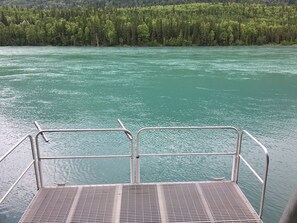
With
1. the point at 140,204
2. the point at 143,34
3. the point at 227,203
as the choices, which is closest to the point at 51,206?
the point at 140,204

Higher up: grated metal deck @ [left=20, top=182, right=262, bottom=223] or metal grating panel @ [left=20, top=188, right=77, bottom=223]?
metal grating panel @ [left=20, top=188, right=77, bottom=223]

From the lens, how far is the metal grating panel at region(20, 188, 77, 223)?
5219 millimetres

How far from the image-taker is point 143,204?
563 centimetres

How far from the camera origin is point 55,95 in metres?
25.1

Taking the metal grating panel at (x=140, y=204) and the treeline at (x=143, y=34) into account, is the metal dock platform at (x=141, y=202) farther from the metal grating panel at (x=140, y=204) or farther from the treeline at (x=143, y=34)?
the treeline at (x=143, y=34)

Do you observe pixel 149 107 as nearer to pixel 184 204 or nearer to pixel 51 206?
pixel 184 204

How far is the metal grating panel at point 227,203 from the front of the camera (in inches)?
209

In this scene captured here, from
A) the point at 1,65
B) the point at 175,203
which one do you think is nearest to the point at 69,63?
the point at 1,65

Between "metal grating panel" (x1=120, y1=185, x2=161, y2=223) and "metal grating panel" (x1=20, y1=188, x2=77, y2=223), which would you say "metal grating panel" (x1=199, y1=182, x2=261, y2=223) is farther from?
"metal grating panel" (x1=20, y1=188, x2=77, y2=223)

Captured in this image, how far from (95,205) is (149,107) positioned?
16190mm

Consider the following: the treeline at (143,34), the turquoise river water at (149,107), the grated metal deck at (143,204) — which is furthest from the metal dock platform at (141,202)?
the treeline at (143,34)

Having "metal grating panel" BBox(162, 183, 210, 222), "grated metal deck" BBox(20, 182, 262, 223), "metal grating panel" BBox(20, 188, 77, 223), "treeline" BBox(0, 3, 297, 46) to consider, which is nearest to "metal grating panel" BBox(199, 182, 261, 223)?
"grated metal deck" BBox(20, 182, 262, 223)

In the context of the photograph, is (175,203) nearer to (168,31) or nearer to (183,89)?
(183,89)

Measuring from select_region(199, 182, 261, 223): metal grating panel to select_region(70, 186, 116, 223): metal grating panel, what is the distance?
1699mm
